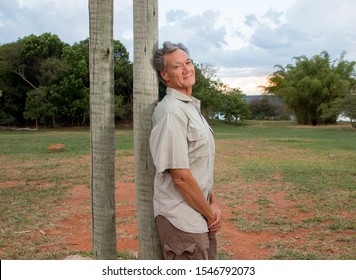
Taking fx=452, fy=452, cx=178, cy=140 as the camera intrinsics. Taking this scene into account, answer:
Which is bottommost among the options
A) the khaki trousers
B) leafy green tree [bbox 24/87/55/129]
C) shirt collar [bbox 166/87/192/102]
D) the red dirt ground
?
the red dirt ground

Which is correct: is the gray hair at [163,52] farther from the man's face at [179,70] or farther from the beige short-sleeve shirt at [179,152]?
the beige short-sleeve shirt at [179,152]

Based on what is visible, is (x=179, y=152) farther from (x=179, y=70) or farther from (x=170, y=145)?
(x=179, y=70)

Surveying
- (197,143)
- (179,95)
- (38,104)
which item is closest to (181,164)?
(197,143)

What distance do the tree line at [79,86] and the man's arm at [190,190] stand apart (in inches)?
1083

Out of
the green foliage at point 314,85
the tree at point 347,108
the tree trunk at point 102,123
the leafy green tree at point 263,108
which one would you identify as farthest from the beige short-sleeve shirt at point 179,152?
the leafy green tree at point 263,108

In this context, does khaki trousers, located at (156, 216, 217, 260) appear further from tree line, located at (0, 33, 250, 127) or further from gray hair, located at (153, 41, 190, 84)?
tree line, located at (0, 33, 250, 127)

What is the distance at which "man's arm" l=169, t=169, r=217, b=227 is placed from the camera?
2172 mm

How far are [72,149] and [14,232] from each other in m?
10.3

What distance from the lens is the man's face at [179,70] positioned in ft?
7.71

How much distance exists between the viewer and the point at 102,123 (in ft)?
7.90

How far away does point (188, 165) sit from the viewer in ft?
7.13

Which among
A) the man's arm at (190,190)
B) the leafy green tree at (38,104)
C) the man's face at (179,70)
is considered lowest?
the man's arm at (190,190)

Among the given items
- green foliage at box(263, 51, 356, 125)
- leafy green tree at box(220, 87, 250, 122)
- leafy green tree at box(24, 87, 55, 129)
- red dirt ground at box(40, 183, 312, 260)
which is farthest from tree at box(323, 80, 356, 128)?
red dirt ground at box(40, 183, 312, 260)
